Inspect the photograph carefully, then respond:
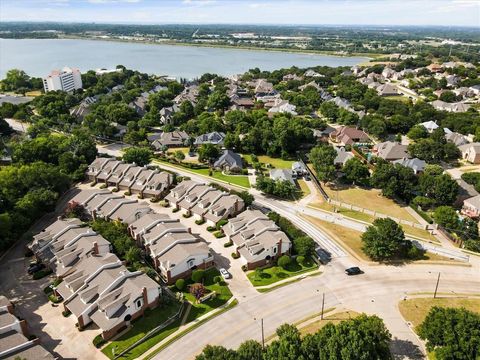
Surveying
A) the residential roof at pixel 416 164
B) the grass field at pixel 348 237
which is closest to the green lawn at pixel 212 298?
the grass field at pixel 348 237

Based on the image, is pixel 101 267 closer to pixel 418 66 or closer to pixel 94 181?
pixel 94 181

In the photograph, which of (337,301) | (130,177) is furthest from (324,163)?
(130,177)

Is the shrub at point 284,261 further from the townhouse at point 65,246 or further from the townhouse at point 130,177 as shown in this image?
the townhouse at point 130,177

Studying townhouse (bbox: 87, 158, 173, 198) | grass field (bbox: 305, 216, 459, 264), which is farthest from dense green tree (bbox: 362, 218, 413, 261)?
townhouse (bbox: 87, 158, 173, 198)

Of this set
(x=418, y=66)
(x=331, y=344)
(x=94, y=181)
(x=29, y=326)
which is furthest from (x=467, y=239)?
(x=418, y=66)

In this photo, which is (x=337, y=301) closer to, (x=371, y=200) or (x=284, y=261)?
(x=284, y=261)
